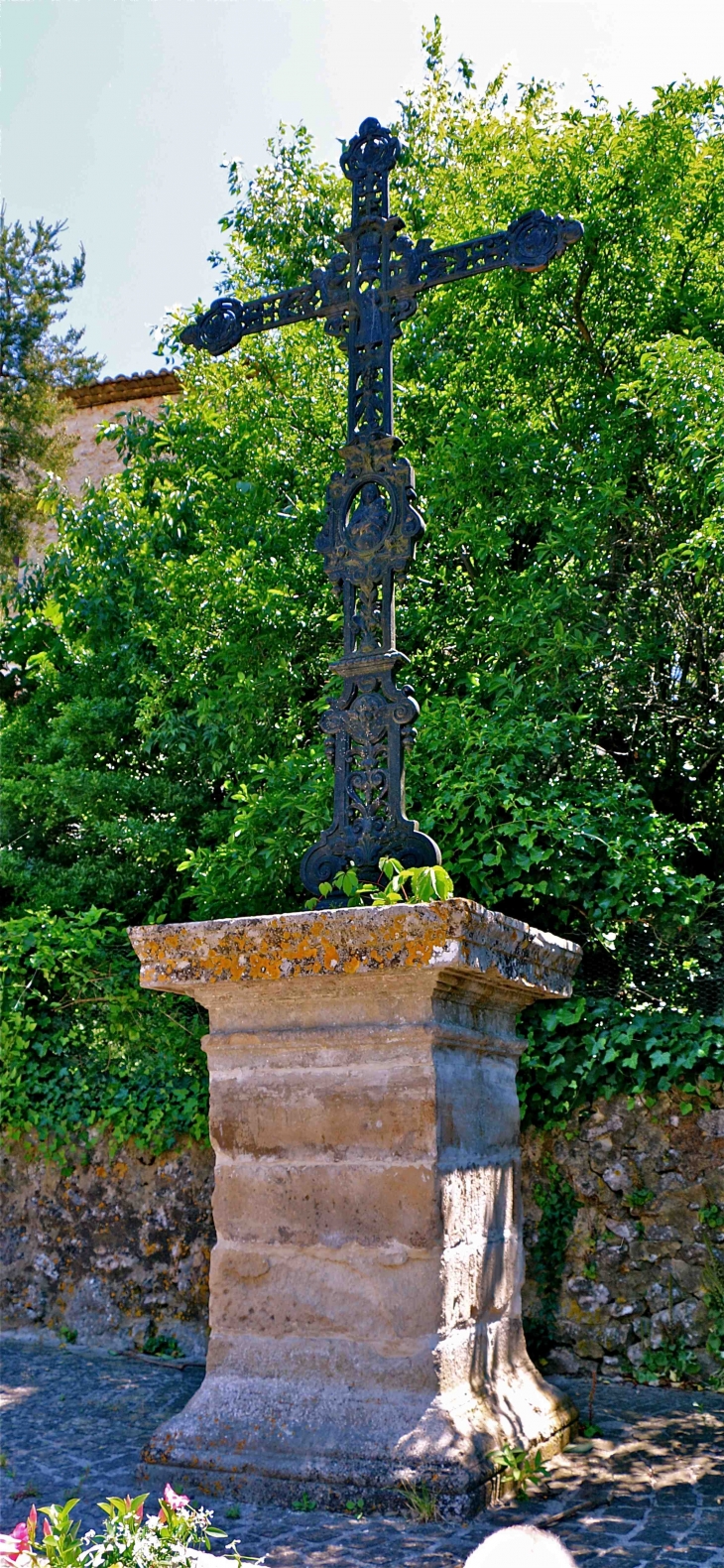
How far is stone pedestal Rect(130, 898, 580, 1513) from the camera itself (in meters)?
3.30

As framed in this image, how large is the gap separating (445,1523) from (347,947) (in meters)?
1.44

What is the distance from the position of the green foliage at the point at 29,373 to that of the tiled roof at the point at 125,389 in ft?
1.90

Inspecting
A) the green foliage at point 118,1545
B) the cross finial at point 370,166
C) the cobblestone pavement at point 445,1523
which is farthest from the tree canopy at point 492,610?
the green foliage at point 118,1545

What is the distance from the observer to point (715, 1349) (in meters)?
4.93

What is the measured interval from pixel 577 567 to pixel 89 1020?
3732 mm

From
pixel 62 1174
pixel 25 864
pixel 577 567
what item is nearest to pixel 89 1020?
pixel 62 1174

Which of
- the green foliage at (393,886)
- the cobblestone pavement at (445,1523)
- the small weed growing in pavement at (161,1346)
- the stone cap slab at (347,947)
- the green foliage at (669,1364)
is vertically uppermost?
the green foliage at (393,886)

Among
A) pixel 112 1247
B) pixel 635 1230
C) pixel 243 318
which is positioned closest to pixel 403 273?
pixel 243 318

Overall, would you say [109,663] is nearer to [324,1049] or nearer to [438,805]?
[438,805]

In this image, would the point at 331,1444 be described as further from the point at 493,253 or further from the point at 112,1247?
the point at 493,253

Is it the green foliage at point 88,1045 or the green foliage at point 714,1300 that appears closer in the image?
the green foliage at point 714,1300

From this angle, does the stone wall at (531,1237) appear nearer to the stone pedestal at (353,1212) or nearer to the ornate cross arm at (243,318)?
the stone pedestal at (353,1212)

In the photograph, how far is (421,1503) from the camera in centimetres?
312

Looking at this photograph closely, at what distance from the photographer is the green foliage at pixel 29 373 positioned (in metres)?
13.9
